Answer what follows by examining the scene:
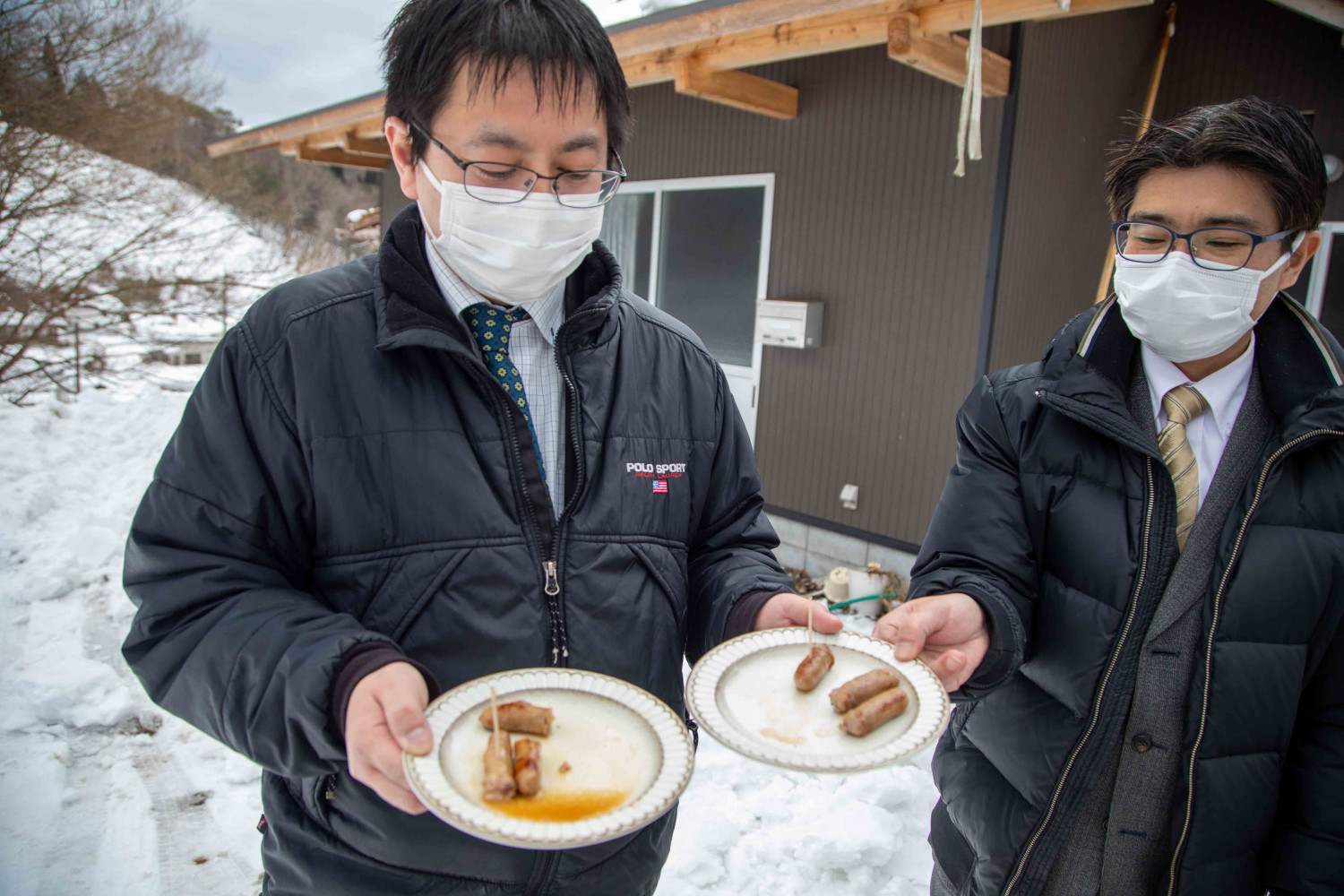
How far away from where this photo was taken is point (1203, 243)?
187cm

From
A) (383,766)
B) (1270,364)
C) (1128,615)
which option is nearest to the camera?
(383,766)

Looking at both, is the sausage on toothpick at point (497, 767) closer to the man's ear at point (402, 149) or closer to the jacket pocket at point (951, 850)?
the man's ear at point (402, 149)

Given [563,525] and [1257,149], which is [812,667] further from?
[1257,149]

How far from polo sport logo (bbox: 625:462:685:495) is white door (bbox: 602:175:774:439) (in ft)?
15.8

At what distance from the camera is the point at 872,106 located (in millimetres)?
5805

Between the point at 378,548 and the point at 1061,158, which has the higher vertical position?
the point at 1061,158

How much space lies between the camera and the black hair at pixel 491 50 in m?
1.43

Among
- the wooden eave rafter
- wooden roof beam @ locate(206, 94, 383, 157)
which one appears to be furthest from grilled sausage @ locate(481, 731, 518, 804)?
wooden roof beam @ locate(206, 94, 383, 157)

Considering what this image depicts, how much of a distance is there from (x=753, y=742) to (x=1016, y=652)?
2.32 feet

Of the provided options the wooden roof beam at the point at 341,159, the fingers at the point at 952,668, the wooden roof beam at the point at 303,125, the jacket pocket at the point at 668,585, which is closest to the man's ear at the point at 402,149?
the jacket pocket at the point at 668,585

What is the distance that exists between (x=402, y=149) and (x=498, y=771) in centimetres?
118

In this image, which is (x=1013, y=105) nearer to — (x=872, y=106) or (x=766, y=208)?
(x=872, y=106)

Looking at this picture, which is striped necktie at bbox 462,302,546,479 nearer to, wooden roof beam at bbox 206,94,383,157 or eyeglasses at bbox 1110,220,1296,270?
eyeglasses at bbox 1110,220,1296,270

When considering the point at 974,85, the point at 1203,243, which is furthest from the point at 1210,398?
the point at 974,85
